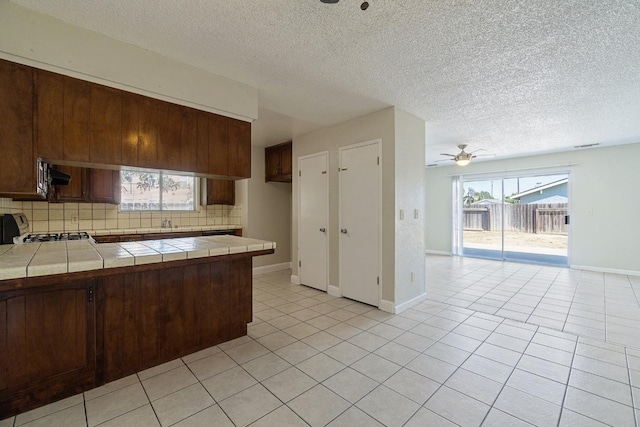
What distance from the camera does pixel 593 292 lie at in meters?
4.14

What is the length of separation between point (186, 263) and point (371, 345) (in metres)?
1.76

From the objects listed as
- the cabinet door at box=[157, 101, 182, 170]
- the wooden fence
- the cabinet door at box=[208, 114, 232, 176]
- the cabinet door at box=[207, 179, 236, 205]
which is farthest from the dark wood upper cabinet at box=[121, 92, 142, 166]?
the wooden fence

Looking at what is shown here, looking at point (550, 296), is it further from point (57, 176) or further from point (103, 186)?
point (103, 186)

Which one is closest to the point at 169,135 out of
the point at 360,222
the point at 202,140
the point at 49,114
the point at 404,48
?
the point at 202,140

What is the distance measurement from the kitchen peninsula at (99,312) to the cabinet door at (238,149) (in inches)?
31.9

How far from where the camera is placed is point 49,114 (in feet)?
6.17

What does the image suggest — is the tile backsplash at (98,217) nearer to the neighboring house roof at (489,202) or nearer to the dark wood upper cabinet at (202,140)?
the dark wood upper cabinet at (202,140)

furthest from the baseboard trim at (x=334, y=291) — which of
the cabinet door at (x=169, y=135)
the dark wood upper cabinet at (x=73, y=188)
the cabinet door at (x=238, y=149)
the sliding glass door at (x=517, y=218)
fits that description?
the sliding glass door at (x=517, y=218)

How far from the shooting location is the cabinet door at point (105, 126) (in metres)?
2.04

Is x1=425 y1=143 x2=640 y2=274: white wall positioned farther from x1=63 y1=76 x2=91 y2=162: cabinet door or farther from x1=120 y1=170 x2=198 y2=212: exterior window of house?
x1=63 y1=76 x2=91 y2=162: cabinet door

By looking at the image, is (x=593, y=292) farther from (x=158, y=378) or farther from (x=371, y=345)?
(x=158, y=378)

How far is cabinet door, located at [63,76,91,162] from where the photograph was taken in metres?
1.94

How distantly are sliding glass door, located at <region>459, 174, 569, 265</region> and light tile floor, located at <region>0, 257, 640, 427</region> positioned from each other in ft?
11.4

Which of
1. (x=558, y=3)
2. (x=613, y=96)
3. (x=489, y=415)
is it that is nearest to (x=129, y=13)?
(x=558, y=3)
